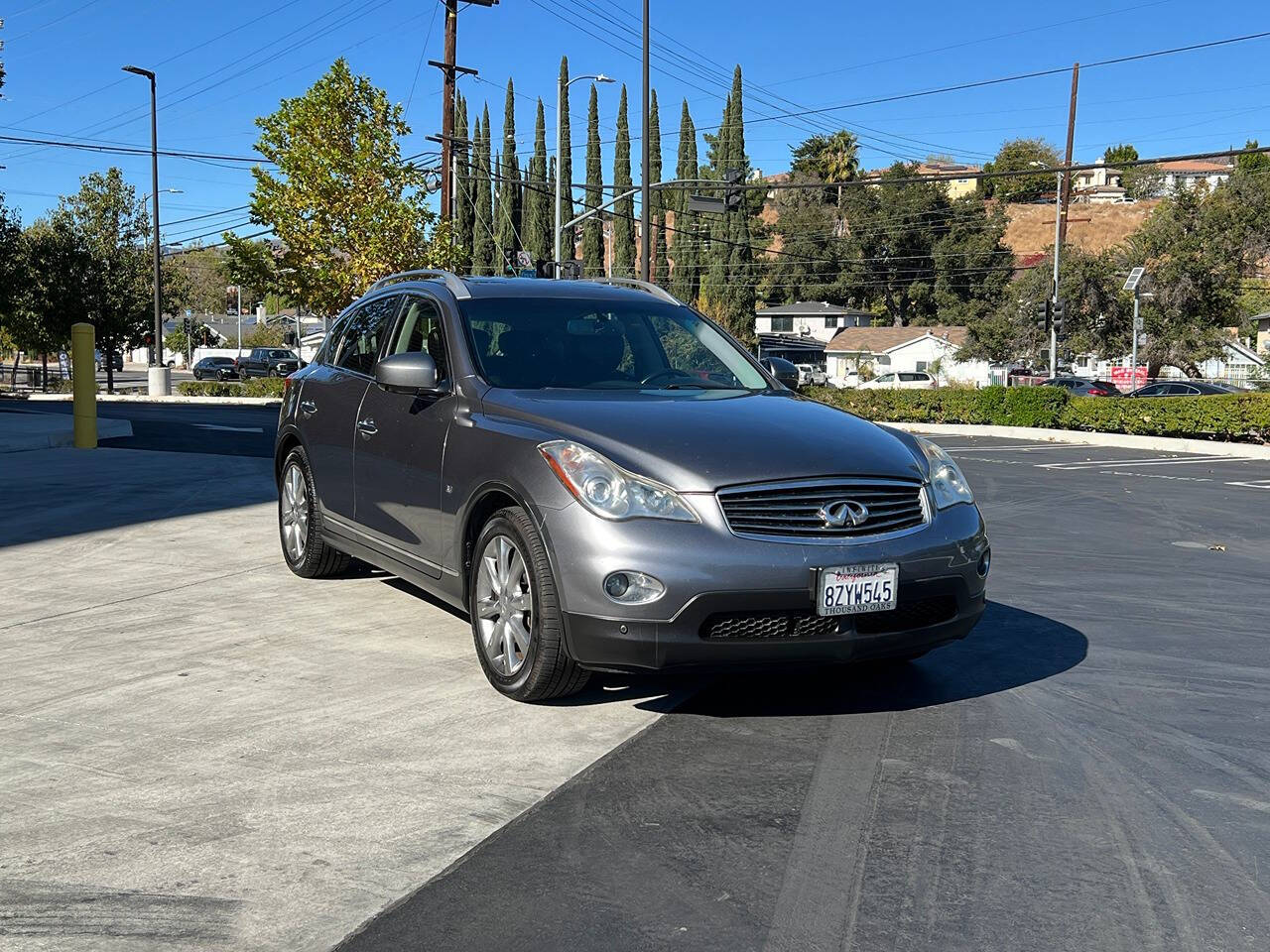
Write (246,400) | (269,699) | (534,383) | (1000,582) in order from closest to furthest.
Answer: (269,699), (534,383), (1000,582), (246,400)

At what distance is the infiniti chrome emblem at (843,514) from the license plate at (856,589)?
0.60 feet

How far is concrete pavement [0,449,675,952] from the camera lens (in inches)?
135

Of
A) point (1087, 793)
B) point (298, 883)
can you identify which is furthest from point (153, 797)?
point (1087, 793)

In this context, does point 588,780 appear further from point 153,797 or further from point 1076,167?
point 1076,167

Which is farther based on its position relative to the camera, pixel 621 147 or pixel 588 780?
pixel 621 147

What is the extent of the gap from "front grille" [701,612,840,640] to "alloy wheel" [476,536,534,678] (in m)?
0.78

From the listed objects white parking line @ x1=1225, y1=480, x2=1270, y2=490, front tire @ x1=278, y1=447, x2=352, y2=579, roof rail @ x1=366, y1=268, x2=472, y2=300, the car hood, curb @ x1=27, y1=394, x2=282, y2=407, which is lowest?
curb @ x1=27, y1=394, x2=282, y2=407

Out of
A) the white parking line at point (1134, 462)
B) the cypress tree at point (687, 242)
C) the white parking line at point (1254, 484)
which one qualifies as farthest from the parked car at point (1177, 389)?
the cypress tree at point (687, 242)

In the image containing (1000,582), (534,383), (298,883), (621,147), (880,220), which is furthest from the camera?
(880,220)

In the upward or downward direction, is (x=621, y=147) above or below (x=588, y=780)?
above

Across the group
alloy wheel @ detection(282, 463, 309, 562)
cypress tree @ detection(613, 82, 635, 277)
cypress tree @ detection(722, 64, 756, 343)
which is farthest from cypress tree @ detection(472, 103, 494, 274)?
alloy wheel @ detection(282, 463, 309, 562)

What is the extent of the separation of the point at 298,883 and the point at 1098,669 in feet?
13.2

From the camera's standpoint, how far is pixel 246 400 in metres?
44.2

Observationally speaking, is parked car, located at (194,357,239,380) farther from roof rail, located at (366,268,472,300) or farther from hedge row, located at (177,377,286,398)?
roof rail, located at (366,268,472,300)
